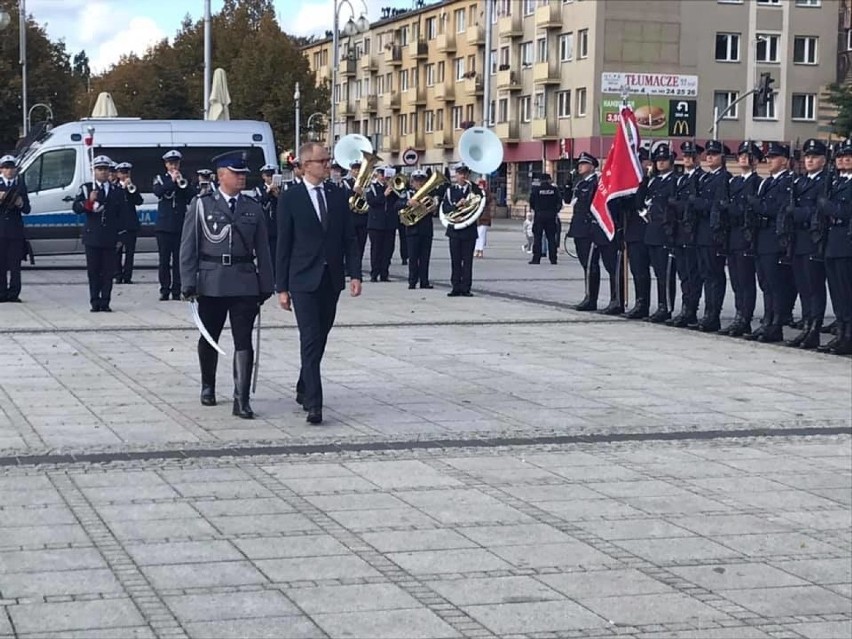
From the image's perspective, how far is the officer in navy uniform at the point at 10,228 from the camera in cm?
2028

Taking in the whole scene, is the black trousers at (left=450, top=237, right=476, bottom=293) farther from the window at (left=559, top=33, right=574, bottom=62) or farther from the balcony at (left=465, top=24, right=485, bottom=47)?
the balcony at (left=465, top=24, right=485, bottom=47)

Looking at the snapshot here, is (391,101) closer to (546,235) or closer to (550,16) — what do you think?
(550,16)

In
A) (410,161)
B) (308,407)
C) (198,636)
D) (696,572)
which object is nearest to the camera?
(198,636)

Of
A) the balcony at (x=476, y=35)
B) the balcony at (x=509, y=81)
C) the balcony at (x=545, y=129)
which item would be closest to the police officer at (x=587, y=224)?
the balcony at (x=545, y=129)

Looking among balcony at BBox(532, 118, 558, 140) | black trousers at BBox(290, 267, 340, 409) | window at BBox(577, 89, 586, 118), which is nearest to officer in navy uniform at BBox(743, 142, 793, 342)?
black trousers at BBox(290, 267, 340, 409)

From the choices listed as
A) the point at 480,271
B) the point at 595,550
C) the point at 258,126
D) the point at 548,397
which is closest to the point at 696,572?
the point at 595,550

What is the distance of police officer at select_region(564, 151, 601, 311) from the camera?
19.7m

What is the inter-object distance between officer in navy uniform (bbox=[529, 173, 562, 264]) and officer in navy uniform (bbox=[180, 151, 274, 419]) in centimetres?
2101

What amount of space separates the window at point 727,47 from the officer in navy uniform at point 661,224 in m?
60.2

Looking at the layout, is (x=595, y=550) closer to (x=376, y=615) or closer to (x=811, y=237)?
(x=376, y=615)

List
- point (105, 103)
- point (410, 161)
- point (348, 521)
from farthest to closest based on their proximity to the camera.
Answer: point (410, 161)
point (105, 103)
point (348, 521)

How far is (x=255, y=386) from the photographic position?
12.0 meters

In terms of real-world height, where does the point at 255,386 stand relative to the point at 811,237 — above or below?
below

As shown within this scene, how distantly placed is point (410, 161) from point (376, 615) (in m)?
36.4
